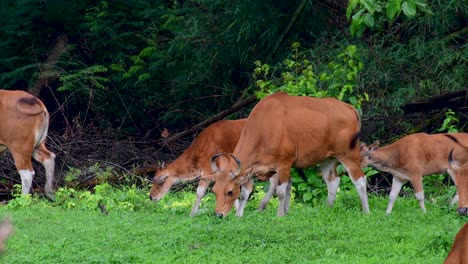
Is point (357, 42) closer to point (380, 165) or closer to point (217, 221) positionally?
point (380, 165)

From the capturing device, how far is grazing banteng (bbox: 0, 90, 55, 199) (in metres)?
11.3

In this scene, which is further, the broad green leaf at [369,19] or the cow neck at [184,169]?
the cow neck at [184,169]

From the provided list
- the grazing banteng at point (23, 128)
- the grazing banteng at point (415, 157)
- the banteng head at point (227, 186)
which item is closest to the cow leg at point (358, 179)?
the grazing banteng at point (415, 157)

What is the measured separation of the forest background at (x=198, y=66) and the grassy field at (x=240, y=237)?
11.3 feet

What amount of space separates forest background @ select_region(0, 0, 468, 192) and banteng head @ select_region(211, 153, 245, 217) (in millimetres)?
3060

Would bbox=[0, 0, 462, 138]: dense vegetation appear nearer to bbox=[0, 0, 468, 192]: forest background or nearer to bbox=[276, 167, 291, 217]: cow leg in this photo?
bbox=[0, 0, 468, 192]: forest background

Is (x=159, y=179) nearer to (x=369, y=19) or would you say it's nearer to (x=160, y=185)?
(x=160, y=185)

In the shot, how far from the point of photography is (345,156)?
934 centimetres

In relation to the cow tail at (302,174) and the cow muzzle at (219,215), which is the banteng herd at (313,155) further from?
the cow tail at (302,174)

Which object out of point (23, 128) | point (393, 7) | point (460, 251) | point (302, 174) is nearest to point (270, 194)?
point (302, 174)

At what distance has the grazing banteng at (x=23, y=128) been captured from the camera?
11.3m

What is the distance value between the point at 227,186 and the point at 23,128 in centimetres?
392

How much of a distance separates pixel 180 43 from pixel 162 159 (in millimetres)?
2426

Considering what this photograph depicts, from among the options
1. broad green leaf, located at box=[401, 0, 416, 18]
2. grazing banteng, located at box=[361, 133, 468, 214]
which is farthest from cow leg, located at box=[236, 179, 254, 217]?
broad green leaf, located at box=[401, 0, 416, 18]
